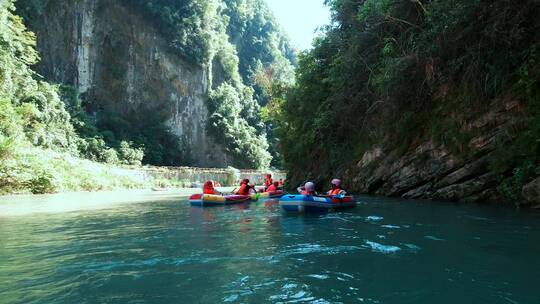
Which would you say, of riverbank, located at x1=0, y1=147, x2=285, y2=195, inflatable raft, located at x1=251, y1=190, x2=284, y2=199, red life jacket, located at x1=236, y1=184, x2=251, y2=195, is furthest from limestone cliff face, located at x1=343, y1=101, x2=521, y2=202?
riverbank, located at x1=0, y1=147, x2=285, y2=195

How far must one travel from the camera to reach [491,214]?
968 centimetres

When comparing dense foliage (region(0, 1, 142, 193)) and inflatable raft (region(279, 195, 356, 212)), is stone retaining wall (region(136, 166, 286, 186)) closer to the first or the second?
dense foliage (region(0, 1, 142, 193))

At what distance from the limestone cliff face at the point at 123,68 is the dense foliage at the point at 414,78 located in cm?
3179

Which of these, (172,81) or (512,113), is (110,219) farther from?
(172,81)

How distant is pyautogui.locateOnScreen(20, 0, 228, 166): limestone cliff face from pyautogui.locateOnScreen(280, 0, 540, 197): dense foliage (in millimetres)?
31789

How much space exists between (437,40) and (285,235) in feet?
26.9

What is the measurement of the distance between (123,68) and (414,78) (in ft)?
139

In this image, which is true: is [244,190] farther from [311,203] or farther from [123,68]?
[123,68]

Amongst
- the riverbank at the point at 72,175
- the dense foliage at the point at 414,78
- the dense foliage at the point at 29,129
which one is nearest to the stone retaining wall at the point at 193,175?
the riverbank at the point at 72,175

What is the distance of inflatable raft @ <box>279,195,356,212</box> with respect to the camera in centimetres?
1098

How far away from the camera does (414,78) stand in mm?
13867

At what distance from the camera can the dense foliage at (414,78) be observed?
33.9 ft

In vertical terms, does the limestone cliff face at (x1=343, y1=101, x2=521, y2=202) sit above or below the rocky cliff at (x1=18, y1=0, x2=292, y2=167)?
below

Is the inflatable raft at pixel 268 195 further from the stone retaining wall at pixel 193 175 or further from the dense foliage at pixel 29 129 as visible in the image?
the stone retaining wall at pixel 193 175
